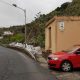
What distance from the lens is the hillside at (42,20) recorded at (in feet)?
169

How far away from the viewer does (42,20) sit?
63812 mm

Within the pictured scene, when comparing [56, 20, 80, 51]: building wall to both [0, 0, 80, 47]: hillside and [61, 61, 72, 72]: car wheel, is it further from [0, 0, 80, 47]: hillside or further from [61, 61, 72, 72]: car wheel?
[0, 0, 80, 47]: hillside

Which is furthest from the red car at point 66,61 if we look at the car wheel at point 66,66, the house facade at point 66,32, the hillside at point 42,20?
the hillside at point 42,20

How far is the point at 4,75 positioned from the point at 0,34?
91.1m

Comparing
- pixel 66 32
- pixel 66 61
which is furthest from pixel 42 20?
pixel 66 61

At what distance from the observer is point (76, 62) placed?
866 inches

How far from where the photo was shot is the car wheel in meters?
21.7

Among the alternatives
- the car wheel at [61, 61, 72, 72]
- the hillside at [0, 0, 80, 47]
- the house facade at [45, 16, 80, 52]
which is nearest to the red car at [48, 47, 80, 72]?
the car wheel at [61, 61, 72, 72]

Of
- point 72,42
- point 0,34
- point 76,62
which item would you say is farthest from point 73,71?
point 0,34

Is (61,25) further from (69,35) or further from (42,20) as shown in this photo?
(42,20)

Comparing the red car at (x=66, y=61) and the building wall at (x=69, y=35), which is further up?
the building wall at (x=69, y=35)

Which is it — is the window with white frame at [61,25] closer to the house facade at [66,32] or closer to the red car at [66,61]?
the house facade at [66,32]

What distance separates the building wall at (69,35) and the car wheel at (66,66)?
27.3 ft

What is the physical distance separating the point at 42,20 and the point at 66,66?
42400 mm
